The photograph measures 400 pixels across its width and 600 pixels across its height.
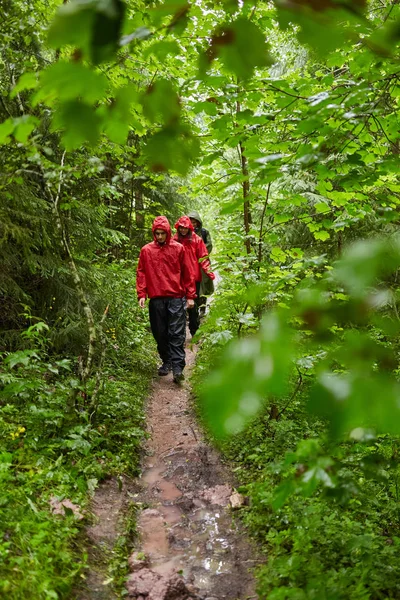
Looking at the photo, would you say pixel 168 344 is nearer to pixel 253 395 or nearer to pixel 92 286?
pixel 92 286

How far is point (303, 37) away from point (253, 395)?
760 millimetres

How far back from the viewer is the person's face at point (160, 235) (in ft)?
22.7

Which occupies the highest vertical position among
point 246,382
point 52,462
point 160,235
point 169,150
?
point 169,150

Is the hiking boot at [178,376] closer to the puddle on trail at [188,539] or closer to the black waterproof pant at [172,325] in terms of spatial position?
the black waterproof pant at [172,325]

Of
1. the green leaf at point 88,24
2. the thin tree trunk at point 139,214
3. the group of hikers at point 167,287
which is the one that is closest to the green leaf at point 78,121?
the green leaf at point 88,24

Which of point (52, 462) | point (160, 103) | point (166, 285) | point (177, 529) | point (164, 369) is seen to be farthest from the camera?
point (164, 369)

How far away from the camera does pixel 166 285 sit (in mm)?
7055

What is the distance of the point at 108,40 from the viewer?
32.7 inches

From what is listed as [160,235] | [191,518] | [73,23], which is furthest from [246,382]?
Result: [160,235]

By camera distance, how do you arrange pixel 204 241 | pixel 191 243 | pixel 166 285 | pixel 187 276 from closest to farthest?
pixel 166 285 < pixel 187 276 < pixel 191 243 < pixel 204 241

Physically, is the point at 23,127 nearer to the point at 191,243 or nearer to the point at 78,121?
the point at 78,121

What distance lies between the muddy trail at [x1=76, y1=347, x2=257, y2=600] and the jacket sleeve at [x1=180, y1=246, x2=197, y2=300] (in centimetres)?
266

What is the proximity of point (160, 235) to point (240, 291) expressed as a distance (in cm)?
291

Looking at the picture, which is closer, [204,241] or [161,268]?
[161,268]
